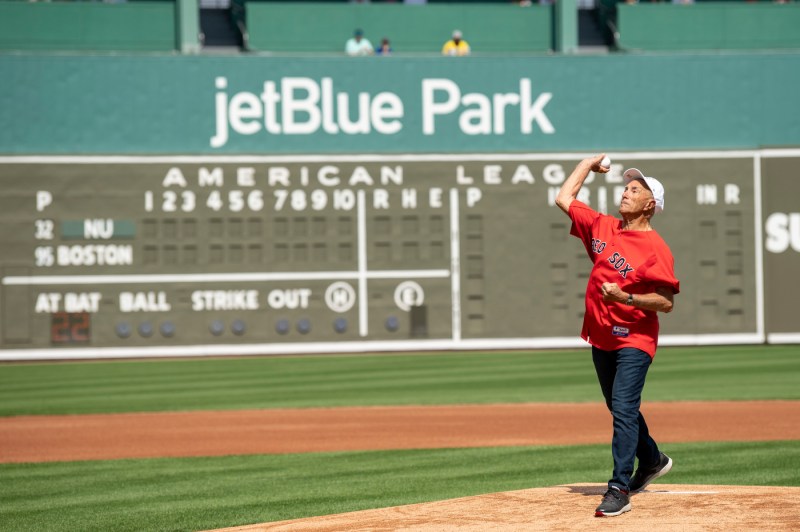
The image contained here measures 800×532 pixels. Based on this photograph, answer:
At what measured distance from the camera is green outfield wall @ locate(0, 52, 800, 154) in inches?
821

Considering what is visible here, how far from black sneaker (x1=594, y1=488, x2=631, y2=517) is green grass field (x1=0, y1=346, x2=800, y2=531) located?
1811mm

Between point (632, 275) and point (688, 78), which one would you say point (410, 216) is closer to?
point (688, 78)

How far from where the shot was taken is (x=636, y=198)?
661 cm

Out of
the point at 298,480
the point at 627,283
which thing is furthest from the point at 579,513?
the point at 298,480

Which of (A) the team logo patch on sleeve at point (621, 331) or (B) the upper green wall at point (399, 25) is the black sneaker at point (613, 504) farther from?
(B) the upper green wall at point (399, 25)

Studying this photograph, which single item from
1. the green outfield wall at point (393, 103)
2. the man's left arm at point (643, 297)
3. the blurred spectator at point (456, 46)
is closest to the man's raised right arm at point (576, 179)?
the man's left arm at point (643, 297)

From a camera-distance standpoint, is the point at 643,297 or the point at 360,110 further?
the point at 360,110

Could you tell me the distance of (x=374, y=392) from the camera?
1591 cm

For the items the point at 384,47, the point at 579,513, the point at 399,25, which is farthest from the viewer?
the point at 399,25

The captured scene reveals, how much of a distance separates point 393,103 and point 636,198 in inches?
600

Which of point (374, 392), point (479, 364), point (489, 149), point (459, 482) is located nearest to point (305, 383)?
point (374, 392)

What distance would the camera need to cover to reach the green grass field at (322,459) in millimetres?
7902

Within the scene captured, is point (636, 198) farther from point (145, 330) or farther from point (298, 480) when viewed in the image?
point (145, 330)

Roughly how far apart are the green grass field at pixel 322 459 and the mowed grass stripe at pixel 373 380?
0.10 feet
